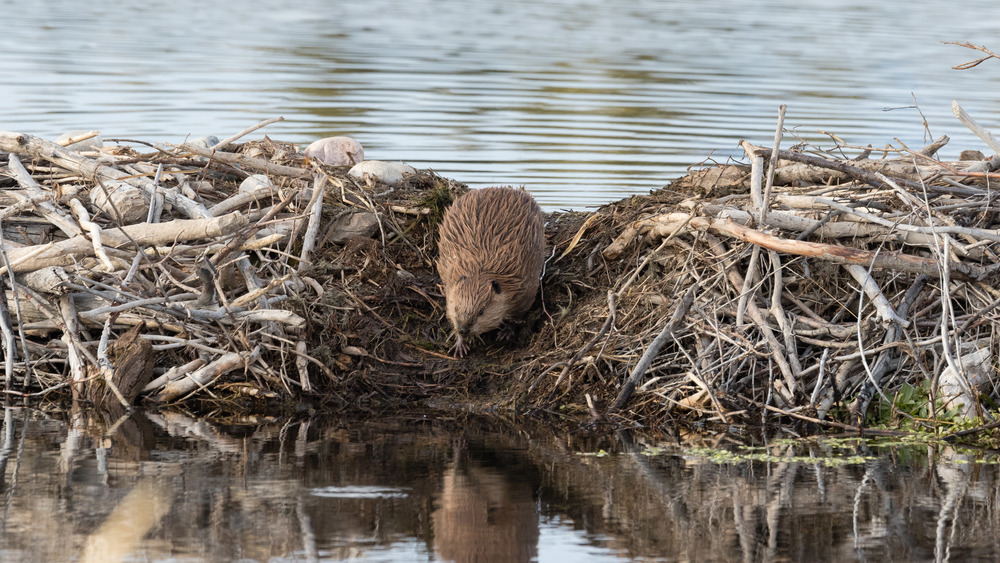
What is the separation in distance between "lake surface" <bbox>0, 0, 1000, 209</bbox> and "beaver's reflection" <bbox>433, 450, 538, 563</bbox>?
421 centimetres

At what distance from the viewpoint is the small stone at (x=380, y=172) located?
799 cm

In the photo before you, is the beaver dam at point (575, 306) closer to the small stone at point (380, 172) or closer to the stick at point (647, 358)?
the stick at point (647, 358)

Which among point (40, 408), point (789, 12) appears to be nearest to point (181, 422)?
point (40, 408)

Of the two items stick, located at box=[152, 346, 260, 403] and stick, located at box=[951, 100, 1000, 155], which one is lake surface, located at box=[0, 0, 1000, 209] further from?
stick, located at box=[152, 346, 260, 403]

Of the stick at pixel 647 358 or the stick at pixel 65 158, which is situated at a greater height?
the stick at pixel 65 158

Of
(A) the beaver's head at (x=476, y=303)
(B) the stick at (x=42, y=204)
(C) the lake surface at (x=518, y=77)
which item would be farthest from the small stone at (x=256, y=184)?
(C) the lake surface at (x=518, y=77)

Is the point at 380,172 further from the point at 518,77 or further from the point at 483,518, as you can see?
the point at 518,77

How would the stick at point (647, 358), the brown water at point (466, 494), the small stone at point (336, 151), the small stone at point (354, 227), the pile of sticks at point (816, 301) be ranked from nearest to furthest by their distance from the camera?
the brown water at point (466, 494) → the pile of sticks at point (816, 301) → the stick at point (647, 358) → the small stone at point (354, 227) → the small stone at point (336, 151)

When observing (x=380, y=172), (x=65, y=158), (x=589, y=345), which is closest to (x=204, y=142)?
(x=65, y=158)

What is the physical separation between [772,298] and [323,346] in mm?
2430

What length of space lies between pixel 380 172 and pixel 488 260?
1551 millimetres

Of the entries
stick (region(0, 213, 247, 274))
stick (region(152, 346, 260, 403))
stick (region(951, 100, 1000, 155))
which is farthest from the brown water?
stick (region(951, 100, 1000, 155))

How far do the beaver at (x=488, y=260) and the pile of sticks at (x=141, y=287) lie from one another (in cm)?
83

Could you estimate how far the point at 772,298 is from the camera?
21.1 ft
